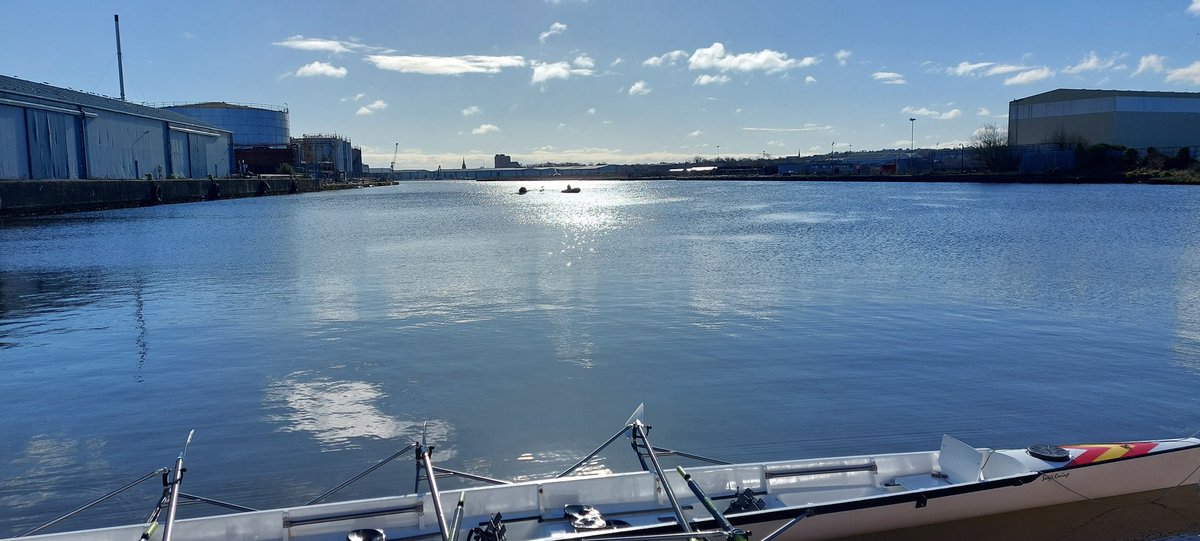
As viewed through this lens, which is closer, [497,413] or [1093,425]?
[1093,425]

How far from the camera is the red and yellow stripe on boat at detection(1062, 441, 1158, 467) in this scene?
31.1 feet

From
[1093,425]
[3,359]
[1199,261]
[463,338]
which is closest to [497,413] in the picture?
[463,338]

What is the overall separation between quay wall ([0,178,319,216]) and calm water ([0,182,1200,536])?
27.6 metres

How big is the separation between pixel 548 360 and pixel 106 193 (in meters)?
67.8

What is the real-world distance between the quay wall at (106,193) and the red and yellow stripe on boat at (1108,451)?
63316 mm

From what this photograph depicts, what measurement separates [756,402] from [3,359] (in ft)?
50.9

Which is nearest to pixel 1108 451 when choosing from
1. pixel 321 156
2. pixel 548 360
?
Answer: pixel 548 360

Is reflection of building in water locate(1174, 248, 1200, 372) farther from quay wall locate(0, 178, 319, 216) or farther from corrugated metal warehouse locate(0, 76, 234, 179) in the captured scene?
corrugated metal warehouse locate(0, 76, 234, 179)

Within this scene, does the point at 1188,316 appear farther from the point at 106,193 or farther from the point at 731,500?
the point at 106,193

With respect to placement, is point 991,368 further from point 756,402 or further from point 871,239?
point 871,239

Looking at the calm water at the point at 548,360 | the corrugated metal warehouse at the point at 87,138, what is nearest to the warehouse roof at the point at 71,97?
the corrugated metal warehouse at the point at 87,138

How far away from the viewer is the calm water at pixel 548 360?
11.5 metres

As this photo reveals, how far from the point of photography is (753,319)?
2016 centimetres

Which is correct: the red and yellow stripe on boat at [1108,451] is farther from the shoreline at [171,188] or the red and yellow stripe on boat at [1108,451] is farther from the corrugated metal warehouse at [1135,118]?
the corrugated metal warehouse at [1135,118]
